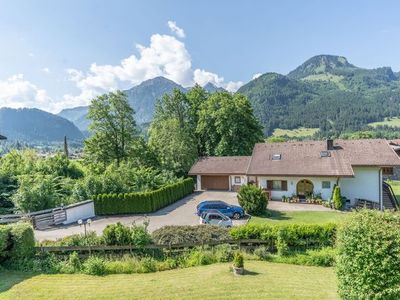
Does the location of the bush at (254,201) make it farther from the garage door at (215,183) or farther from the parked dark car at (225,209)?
the garage door at (215,183)

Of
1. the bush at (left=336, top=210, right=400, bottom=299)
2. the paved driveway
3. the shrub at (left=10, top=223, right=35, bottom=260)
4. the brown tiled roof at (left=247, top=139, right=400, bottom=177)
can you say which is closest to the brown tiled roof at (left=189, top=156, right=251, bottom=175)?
the paved driveway

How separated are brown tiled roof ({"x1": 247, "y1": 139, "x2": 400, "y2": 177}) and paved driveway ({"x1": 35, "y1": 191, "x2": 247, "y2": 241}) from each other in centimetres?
529

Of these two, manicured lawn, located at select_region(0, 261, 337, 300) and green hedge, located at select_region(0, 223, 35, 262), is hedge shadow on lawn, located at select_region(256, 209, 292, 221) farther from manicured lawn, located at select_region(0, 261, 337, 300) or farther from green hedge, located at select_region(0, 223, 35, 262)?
green hedge, located at select_region(0, 223, 35, 262)

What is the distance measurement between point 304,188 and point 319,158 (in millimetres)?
3361

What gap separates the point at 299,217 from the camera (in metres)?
26.8

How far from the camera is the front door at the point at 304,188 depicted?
32069 millimetres

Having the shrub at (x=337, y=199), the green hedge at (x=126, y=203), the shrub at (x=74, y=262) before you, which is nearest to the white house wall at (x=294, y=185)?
the shrub at (x=337, y=199)

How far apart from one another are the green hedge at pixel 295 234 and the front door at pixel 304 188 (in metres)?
15.1

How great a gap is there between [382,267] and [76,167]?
36304 millimetres

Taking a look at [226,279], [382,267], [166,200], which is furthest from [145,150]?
[382,267]

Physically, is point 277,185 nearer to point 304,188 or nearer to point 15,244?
point 304,188

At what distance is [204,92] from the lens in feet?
177

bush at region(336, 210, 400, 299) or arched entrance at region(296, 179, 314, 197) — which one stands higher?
bush at region(336, 210, 400, 299)

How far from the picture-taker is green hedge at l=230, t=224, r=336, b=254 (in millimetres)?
17141
